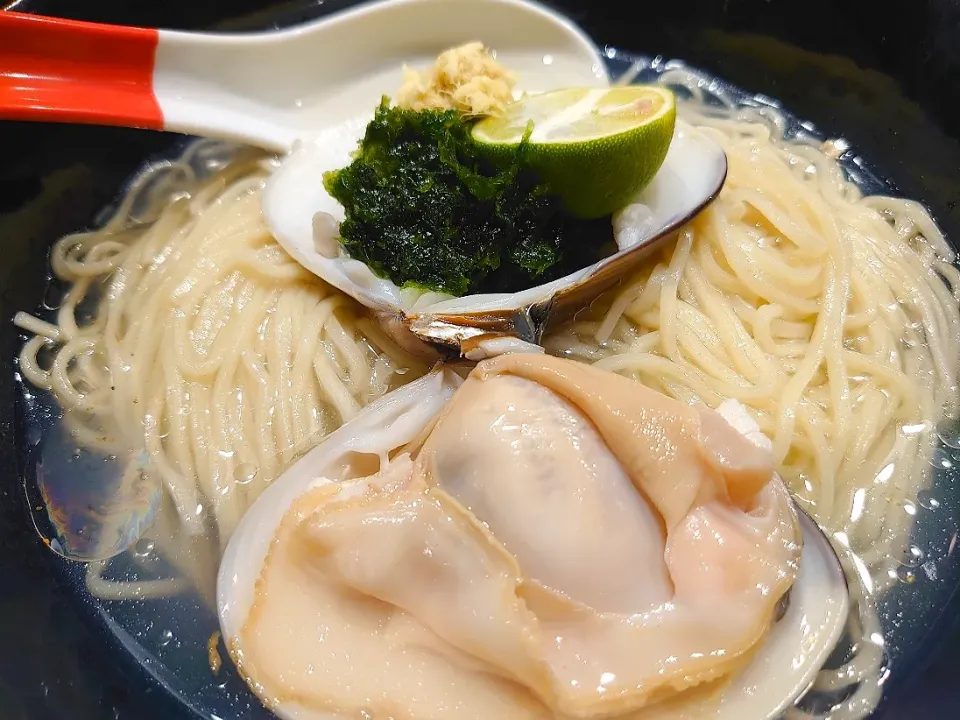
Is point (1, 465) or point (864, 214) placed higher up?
point (864, 214)

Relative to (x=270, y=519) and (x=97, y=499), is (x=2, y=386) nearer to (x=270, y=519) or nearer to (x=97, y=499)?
(x=97, y=499)

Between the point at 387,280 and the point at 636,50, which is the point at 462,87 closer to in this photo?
the point at 387,280

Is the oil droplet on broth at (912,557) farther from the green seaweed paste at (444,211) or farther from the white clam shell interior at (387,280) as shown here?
the green seaweed paste at (444,211)

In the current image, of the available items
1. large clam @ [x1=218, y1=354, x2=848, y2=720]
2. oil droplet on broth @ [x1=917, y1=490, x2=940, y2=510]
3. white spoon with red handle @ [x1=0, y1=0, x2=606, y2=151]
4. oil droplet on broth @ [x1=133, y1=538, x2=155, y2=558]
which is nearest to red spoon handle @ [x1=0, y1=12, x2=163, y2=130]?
white spoon with red handle @ [x1=0, y1=0, x2=606, y2=151]

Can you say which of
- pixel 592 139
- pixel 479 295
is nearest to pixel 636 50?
pixel 592 139

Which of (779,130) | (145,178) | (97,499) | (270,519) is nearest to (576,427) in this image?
(270,519)

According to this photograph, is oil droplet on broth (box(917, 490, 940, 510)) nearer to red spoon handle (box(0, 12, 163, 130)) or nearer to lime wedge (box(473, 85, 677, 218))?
lime wedge (box(473, 85, 677, 218))

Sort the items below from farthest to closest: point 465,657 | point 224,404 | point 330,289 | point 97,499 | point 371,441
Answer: point 330,289, point 224,404, point 97,499, point 371,441, point 465,657
